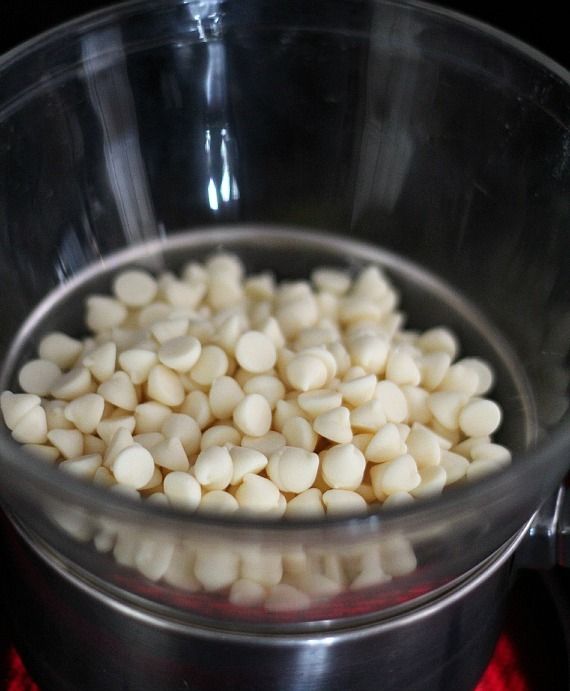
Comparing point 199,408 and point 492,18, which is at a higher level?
point 492,18

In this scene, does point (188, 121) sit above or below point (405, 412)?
above

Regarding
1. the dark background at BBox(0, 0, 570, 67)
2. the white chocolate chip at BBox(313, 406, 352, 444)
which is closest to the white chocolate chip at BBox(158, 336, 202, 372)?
the white chocolate chip at BBox(313, 406, 352, 444)

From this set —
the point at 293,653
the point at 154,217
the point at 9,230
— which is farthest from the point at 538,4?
the point at 293,653

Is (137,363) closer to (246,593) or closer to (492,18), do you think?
(246,593)

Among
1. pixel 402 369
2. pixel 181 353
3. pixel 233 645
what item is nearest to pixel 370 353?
pixel 402 369

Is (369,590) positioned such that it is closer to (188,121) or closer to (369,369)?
(369,369)

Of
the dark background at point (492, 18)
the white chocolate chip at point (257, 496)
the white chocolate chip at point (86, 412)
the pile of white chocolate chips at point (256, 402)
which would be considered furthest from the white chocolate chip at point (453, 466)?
the dark background at point (492, 18)
